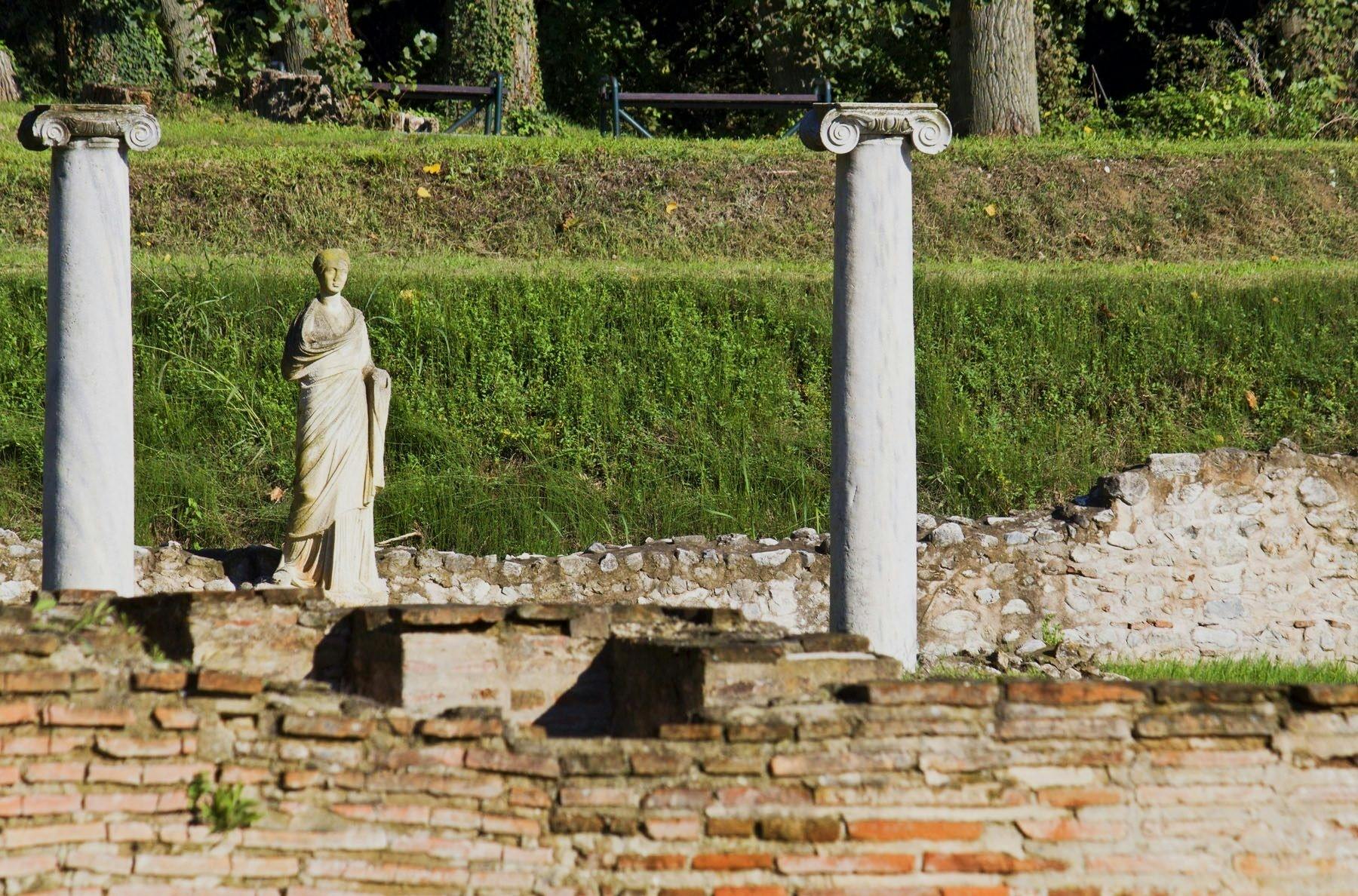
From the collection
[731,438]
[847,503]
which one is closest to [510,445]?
[731,438]

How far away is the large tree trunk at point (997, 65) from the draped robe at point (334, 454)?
36.8 ft

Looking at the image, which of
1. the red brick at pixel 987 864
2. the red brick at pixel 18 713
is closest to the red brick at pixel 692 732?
the red brick at pixel 987 864

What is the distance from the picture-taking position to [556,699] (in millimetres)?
5969

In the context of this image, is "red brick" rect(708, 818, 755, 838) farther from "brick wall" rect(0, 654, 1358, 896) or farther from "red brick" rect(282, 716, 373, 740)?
"red brick" rect(282, 716, 373, 740)

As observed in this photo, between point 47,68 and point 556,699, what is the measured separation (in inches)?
687

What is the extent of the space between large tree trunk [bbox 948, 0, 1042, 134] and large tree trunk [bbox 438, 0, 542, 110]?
470 centimetres

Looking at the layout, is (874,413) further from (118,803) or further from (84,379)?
(118,803)

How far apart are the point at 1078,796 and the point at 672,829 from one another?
1.20 metres

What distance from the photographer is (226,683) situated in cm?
474

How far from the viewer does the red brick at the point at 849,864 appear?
4.66 m

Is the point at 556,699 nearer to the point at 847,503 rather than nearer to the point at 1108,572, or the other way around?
the point at 847,503

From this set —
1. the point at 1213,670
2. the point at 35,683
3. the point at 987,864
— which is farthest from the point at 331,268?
the point at 1213,670

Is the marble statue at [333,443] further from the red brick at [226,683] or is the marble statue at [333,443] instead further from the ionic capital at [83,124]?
the red brick at [226,683]

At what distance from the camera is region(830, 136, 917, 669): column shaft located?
7555mm
